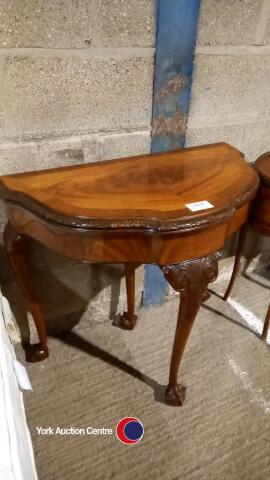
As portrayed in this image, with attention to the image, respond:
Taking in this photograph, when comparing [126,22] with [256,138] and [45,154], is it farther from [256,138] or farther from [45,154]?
[256,138]

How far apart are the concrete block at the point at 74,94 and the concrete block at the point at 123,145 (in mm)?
31

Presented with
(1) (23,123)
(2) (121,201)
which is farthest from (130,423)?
Result: (1) (23,123)

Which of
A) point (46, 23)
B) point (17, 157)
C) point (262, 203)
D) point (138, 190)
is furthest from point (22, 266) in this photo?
point (262, 203)

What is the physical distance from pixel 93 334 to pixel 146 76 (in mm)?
948

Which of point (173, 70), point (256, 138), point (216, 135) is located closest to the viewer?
point (173, 70)

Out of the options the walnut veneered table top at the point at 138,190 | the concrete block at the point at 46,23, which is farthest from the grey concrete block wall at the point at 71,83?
the walnut veneered table top at the point at 138,190

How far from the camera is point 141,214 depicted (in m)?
0.86

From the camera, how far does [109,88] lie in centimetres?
115

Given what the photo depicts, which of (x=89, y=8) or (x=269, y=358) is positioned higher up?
(x=89, y=8)

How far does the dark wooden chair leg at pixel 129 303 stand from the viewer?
4.57ft

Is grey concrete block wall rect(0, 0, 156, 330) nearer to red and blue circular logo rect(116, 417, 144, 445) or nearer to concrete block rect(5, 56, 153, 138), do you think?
concrete block rect(5, 56, 153, 138)

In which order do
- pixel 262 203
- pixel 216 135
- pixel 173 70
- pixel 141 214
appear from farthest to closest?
1. pixel 216 135
2. pixel 262 203
3. pixel 173 70
4. pixel 141 214

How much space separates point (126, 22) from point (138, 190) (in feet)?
1.62

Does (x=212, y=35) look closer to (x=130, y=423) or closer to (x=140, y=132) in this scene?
(x=140, y=132)
